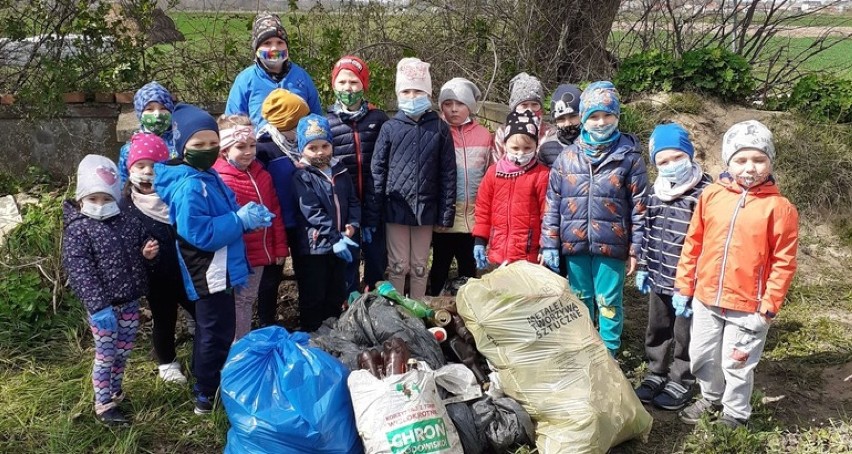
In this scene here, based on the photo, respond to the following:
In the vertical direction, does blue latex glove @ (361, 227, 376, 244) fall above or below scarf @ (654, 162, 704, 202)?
below

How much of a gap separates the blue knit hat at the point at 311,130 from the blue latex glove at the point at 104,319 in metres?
1.33

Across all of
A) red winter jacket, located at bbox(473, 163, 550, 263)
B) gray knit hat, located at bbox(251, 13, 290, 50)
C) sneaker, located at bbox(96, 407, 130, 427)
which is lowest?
sneaker, located at bbox(96, 407, 130, 427)

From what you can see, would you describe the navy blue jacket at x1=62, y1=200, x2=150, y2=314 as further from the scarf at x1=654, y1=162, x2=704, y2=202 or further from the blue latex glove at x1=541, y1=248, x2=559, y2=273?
the scarf at x1=654, y1=162, x2=704, y2=202

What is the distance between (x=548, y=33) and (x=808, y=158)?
9.76ft

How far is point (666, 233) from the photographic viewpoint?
3.74 metres

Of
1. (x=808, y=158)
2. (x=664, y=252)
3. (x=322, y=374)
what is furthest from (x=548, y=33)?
(x=322, y=374)

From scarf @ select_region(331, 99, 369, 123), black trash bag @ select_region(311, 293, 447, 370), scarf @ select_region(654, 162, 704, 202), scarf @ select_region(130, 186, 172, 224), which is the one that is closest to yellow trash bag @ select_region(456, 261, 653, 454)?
black trash bag @ select_region(311, 293, 447, 370)

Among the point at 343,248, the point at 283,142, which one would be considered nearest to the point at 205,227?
the point at 343,248

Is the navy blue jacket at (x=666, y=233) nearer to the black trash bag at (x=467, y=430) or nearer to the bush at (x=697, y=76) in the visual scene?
the black trash bag at (x=467, y=430)

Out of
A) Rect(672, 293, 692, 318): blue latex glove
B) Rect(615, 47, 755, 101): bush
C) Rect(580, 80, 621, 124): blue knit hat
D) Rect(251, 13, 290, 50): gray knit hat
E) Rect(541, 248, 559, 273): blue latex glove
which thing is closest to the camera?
Rect(672, 293, 692, 318): blue latex glove

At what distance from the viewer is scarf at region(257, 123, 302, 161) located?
4.18 m

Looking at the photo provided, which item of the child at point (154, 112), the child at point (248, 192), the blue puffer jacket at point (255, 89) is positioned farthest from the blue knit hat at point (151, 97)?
the blue puffer jacket at point (255, 89)

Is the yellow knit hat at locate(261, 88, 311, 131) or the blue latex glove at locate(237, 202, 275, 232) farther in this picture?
the yellow knit hat at locate(261, 88, 311, 131)

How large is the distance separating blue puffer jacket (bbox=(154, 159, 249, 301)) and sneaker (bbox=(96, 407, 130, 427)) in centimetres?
71
